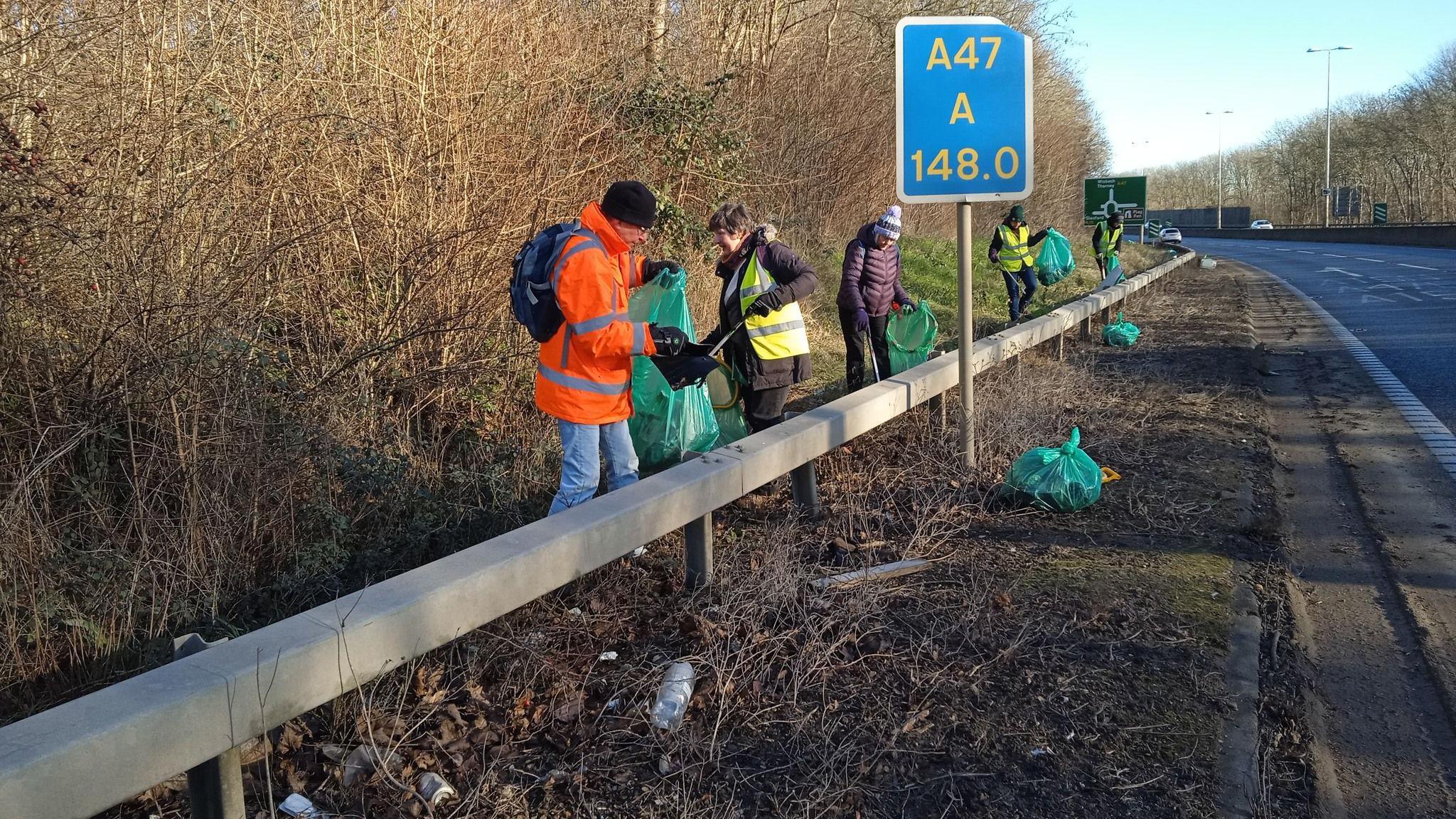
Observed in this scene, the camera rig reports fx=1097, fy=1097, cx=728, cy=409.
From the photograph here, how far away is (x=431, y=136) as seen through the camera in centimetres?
667

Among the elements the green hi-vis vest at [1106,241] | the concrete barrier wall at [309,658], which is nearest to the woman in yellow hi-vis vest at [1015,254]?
the green hi-vis vest at [1106,241]

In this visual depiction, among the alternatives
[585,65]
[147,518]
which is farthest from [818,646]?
[585,65]

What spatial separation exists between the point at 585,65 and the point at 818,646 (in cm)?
651

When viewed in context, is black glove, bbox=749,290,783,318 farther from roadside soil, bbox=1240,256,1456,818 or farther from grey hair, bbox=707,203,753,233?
roadside soil, bbox=1240,256,1456,818

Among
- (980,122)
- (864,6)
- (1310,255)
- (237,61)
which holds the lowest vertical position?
(1310,255)

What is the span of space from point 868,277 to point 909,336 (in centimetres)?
66

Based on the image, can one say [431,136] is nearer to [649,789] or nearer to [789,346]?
[789,346]

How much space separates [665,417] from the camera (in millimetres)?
5668

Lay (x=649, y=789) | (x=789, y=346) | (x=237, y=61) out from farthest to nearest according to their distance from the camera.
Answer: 1. (x=789, y=346)
2. (x=237, y=61)
3. (x=649, y=789)

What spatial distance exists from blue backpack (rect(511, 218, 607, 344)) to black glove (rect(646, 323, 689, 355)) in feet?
1.38

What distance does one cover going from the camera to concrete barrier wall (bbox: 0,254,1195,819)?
2.15 m

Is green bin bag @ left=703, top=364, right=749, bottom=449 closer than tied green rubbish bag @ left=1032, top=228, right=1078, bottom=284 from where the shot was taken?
Yes

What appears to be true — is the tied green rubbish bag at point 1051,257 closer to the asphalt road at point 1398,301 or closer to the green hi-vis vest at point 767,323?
the asphalt road at point 1398,301

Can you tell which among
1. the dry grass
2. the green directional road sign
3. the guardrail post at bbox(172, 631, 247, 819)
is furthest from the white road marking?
the green directional road sign
